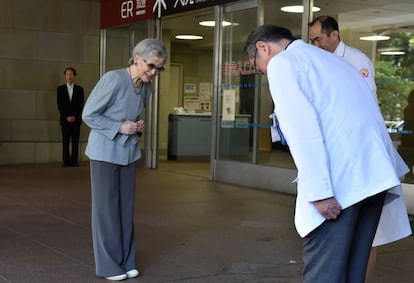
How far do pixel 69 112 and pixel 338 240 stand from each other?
33.8 ft

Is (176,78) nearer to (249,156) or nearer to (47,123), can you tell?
(47,123)

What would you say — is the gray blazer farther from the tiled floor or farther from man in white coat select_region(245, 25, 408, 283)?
man in white coat select_region(245, 25, 408, 283)

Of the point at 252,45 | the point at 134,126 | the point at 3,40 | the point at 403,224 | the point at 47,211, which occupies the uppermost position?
the point at 3,40

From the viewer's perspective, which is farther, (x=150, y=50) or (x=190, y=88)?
(x=190, y=88)

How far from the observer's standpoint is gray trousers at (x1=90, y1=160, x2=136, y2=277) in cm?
430

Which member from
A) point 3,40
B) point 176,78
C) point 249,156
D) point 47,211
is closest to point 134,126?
point 47,211

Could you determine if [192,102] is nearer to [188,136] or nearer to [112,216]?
[188,136]

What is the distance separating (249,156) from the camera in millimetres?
9781

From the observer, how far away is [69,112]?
483 inches

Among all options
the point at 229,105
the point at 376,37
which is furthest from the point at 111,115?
the point at 229,105

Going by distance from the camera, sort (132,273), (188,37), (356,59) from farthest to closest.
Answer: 1. (188,37)
2. (132,273)
3. (356,59)

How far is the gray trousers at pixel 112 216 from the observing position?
4.30 m

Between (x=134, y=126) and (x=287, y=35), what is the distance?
1.81 m

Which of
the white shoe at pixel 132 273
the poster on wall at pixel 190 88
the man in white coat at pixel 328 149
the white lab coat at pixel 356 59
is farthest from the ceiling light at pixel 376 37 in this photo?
the poster on wall at pixel 190 88
